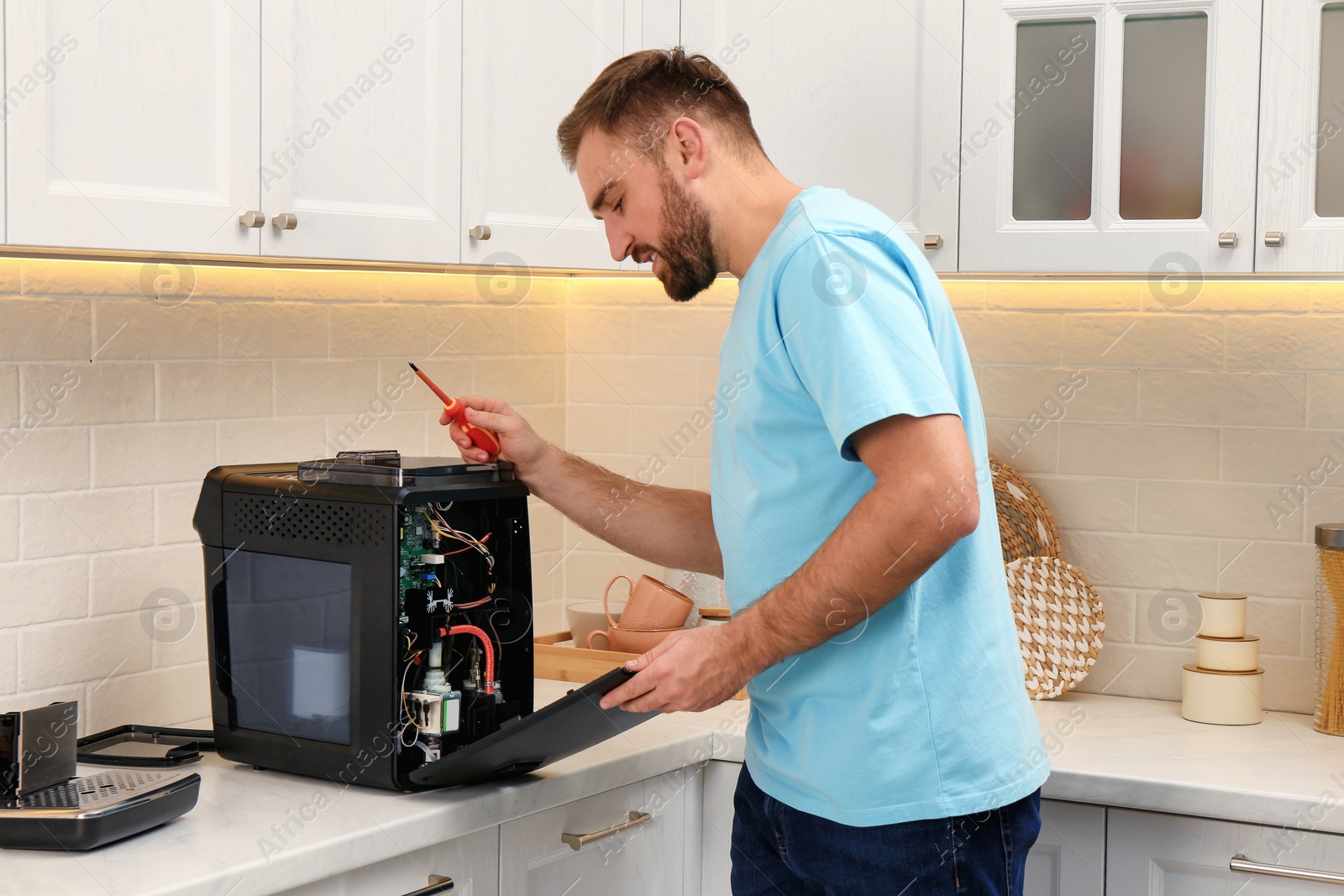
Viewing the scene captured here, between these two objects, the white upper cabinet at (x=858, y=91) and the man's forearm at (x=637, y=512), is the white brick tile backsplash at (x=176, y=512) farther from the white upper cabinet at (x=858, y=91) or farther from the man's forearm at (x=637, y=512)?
the white upper cabinet at (x=858, y=91)

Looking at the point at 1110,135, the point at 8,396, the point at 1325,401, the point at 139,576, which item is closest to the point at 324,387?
the point at 139,576

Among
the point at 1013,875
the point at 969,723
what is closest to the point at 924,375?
the point at 969,723

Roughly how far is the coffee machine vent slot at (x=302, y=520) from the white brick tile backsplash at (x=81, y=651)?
33cm

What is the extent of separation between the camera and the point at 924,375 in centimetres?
130

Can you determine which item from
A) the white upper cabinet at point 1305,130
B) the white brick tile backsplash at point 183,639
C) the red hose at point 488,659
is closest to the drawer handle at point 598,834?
the red hose at point 488,659

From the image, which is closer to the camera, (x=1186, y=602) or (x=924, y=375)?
(x=924, y=375)

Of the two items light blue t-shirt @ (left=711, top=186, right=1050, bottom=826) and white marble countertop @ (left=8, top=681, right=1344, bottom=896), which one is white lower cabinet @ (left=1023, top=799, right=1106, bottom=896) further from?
light blue t-shirt @ (left=711, top=186, right=1050, bottom=826)

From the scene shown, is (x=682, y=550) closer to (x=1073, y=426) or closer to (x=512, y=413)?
(x=512, y=413)

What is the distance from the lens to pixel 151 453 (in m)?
1.98

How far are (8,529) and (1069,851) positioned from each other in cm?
149

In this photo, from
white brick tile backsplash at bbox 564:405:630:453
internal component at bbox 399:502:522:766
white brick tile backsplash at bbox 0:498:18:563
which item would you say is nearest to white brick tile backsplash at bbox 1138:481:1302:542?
white brick tile backsplash at bbox 564:405:630:453

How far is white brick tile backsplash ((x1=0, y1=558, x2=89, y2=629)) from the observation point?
5.91 ft

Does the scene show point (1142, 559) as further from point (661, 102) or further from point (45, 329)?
point (45, 329)

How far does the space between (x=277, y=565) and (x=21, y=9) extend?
69 centimetres
